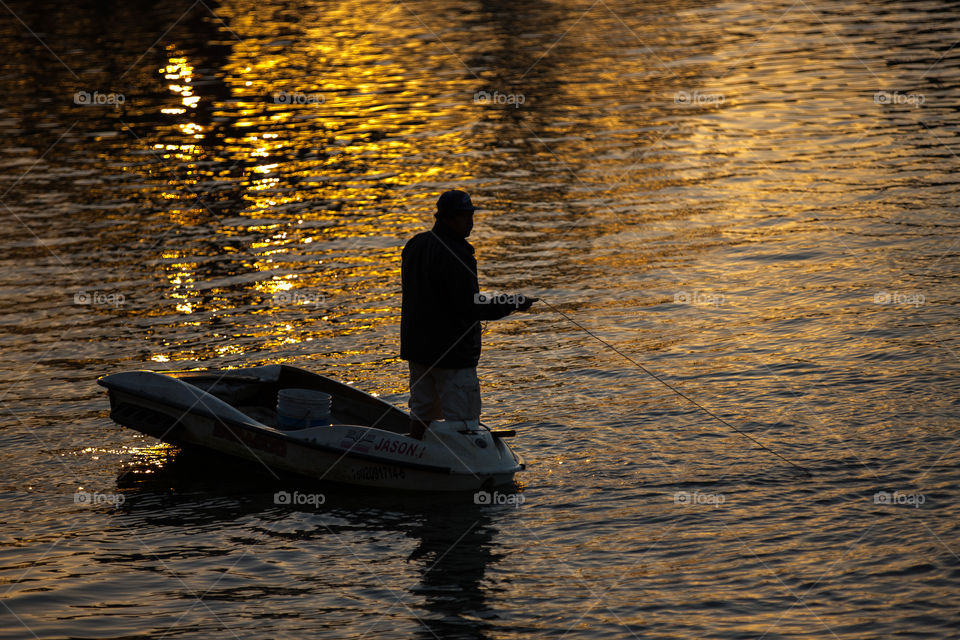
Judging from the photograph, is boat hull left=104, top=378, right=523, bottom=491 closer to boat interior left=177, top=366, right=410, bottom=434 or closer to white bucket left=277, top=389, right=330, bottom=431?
white bucket left=277, top=389, right=330, bottom=431

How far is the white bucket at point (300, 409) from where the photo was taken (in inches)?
385

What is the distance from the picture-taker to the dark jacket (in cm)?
902

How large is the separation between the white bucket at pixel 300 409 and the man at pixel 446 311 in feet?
2.82

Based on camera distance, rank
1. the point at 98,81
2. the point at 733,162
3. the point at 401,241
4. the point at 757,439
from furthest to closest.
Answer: the point at 98,81 < the point at 733,162 < the point at 401,241 < the point at 757,439

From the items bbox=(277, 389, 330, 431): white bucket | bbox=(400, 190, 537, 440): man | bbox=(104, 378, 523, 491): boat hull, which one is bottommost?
bbox=(104, 378, 523, 491): boat hull

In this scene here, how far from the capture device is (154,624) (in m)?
7.53

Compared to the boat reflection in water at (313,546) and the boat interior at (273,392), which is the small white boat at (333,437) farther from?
the boat reflection in water at (313,546)

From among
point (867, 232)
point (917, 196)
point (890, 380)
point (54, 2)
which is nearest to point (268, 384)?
point (890, 380)

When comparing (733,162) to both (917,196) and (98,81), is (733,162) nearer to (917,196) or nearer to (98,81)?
(917,196)

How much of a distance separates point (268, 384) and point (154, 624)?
3333 mm

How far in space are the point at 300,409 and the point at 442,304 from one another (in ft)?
5.10

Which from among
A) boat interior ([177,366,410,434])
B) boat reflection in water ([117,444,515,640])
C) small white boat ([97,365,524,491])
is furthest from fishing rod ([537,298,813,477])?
boat interior ([177,366,410,434])

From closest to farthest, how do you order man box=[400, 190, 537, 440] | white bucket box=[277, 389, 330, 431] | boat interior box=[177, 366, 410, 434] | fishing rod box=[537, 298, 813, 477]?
man box=[400, 190, 537, 440] < fishing rod box=[537, 298, 813, 477] < white bucket box=[277, 389, 330, 431] < boat interior box=[177, 366, 410, 434]

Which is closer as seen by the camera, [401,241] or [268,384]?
[268,384]
